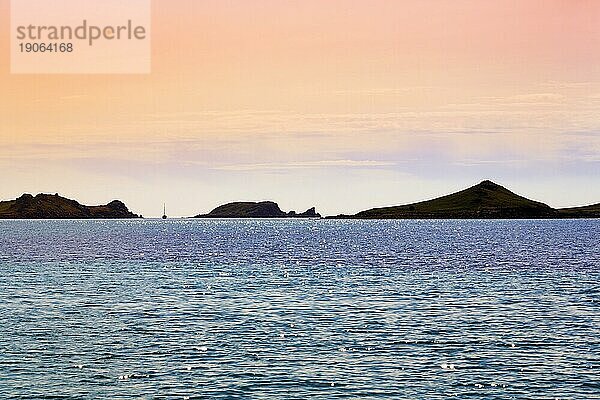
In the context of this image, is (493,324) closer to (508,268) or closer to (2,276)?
(508,268)

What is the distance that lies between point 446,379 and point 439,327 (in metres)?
17.1

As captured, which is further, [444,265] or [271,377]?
[444,265]

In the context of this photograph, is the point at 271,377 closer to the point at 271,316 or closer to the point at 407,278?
the point at 271,316

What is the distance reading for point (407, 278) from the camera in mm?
101938

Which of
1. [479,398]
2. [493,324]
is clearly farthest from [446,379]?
[493,324]

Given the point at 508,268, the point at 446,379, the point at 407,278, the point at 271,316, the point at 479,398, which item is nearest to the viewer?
the point at 479,398

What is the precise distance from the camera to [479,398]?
38.9 meters

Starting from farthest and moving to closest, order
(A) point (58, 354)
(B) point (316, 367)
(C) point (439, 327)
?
(C) point (439, 327) < (A) point (58, 354) < (B) point (316, 367)

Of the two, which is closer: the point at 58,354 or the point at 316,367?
the point at 316,367

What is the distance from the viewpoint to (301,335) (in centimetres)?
5612

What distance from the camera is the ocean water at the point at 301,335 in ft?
136

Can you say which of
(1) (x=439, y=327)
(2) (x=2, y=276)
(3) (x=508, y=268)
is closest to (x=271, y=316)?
(1) (x=439, y=327)

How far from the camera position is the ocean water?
41562mm

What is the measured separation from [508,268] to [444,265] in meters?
11.4
